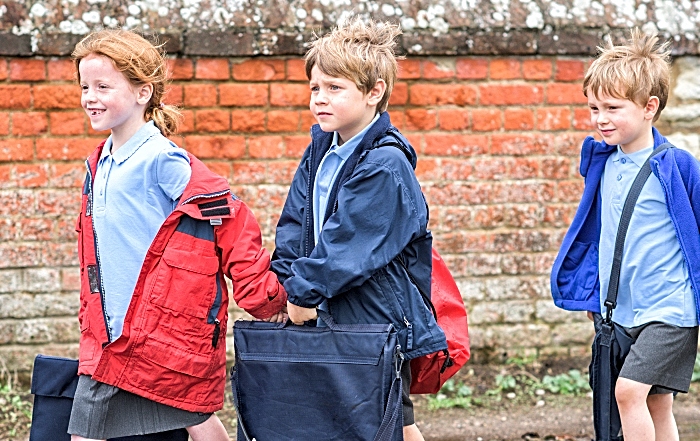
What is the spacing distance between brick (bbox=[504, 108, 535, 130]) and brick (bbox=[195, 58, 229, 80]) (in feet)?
4.94

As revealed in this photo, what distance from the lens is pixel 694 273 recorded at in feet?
11.0

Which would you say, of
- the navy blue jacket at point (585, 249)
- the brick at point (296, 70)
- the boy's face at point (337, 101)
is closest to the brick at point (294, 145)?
the brick at point (296, 70)

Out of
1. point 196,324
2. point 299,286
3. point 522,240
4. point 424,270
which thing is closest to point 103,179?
point 196,324

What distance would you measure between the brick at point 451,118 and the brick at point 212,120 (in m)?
1.12

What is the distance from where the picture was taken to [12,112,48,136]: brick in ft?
15.2

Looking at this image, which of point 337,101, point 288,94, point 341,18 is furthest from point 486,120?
point 337,101

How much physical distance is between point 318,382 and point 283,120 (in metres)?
2.17

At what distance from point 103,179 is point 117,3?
1.71 meters

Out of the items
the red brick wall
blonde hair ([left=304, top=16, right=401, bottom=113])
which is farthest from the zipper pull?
the red brick wall

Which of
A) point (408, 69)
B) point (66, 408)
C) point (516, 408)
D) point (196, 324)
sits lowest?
point (516, 408)

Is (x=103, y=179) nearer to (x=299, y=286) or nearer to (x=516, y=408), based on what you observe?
(x=299, y=286)

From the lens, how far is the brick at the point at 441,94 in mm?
4922

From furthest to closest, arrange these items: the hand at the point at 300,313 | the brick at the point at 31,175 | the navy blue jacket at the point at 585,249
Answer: the brick at the point at 31,175
the navy blue jacket at the point at 585,249
the hand at the point at 300,313

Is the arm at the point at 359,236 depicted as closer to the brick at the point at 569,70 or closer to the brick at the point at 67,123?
the brick at the point at 67,123
